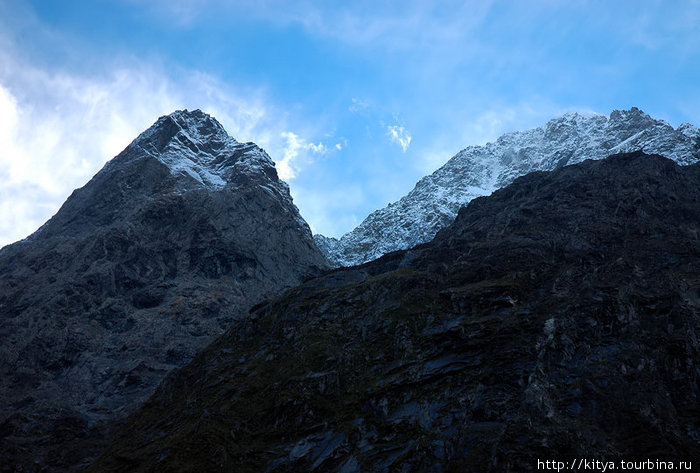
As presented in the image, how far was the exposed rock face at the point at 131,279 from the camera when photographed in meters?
87.6

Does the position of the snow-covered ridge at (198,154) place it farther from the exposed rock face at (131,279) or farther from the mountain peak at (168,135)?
the exposed rock face at (131,279)

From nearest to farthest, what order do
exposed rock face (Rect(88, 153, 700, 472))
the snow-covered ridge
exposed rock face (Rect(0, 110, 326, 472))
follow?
exposed rock face (Rect(88, 153, 700, 472)), exposed rock face (Rect(0, 110, 326, 472)), the snow-covered ridge

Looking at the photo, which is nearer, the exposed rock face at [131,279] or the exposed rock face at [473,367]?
the exposed rock face at [473,367]

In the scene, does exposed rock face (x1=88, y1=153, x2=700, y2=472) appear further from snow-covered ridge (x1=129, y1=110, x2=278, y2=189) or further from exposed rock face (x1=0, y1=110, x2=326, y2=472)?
snow-covered ridge (x1=129, y1=110, x2=278, y2=189)

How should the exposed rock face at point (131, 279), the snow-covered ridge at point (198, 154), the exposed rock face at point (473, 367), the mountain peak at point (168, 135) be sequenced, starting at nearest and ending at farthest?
the exposed rock face at point (473, 367)
the exposed rock face at point (131, 279)
the snow-covered ridge at point (198, 154)
the mountain peak at point (168, 135)

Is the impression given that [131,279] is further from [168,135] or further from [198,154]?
[168,135]

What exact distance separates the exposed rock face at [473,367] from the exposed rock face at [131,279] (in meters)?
18.0

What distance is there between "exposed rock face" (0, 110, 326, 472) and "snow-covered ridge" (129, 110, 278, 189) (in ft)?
2.09

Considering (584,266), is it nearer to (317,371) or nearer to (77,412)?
(317,371)

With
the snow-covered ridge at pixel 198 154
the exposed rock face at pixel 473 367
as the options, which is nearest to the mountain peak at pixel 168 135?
the snow-covered ridge at pixel 198 154

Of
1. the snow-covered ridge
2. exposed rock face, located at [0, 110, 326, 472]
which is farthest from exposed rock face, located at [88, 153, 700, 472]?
the snow-covered ridge

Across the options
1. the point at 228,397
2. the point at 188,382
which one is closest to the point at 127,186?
the point at 188,382

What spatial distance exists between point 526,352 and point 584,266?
21.9m

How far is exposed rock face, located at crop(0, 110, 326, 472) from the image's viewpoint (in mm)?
87625
